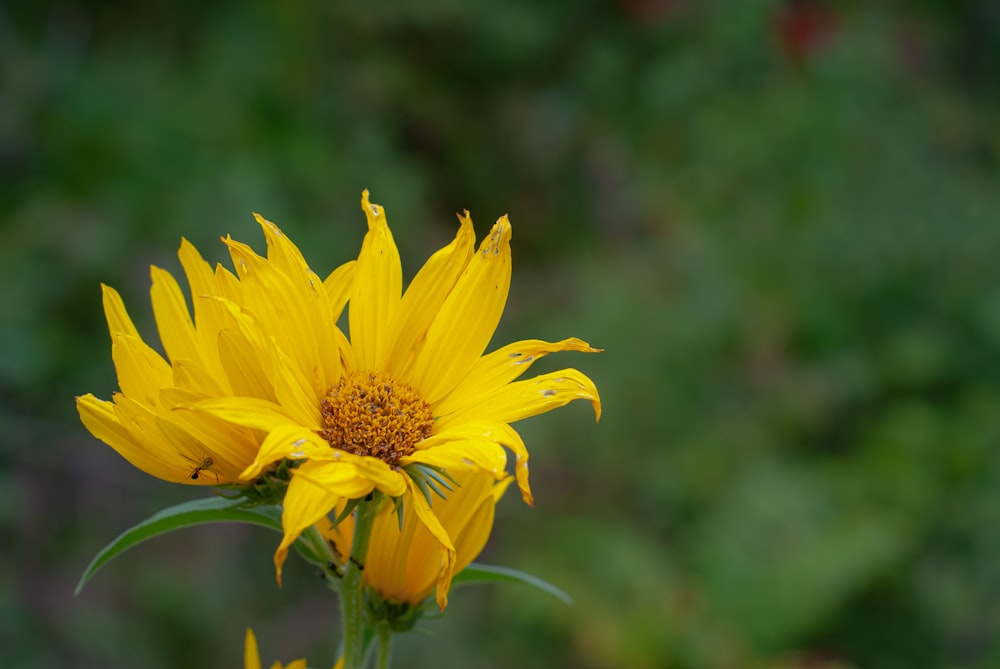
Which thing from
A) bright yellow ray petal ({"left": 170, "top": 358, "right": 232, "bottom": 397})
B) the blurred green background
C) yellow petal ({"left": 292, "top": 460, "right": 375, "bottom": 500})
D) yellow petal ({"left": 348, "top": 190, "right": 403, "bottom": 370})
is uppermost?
the blurred green background

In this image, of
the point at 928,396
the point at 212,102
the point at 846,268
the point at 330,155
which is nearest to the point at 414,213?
the point at 330,155

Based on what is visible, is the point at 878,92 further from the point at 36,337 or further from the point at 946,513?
the point at 36,337

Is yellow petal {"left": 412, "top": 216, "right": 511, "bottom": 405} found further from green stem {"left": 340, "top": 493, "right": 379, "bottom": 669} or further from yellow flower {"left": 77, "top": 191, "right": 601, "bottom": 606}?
green stem {"left": 340, "top": 493, "right": 379, "bottom": 669}

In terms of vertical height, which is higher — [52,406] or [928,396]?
[928,396]

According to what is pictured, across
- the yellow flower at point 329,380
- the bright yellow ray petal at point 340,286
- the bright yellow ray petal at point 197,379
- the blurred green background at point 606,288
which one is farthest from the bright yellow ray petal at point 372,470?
the blurred green background at point 606,288

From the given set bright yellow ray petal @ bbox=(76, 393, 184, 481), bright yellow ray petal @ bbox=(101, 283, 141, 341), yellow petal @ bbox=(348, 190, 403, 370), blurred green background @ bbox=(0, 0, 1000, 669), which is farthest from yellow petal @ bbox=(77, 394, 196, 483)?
blurred green background @ bbox=(0, 0, 1000, 669)

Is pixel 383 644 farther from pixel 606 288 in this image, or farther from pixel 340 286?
pixel 606 288

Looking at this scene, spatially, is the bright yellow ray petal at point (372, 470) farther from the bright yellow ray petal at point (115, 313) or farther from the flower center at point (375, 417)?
the bright yellow ray petal at point (115, 313)
